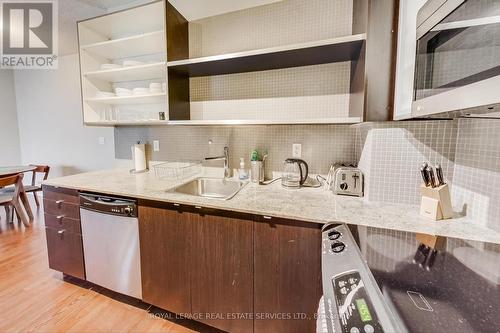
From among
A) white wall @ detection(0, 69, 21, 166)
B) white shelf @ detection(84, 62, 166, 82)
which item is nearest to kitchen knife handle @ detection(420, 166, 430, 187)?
white shelf @ detection(84, 62, 166, 82)

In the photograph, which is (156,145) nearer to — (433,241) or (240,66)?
(240,66)

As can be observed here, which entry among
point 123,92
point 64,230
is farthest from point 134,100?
point 64,230

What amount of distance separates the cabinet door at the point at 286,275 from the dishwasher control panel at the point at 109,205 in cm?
85

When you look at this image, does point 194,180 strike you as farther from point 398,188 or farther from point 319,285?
point 398,188

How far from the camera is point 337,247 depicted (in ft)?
2.77

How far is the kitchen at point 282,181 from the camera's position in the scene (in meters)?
0.65

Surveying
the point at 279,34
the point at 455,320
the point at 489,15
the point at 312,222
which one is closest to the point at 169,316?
the point at 312,222

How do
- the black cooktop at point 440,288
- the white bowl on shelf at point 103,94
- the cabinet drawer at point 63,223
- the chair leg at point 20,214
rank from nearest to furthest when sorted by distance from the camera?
the black cooktop at point 440,288 < the cabinet drawer at point 63,223 < the white bowl on shelf at point 103,94 < the chair leg at point 20,214

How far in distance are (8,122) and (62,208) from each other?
152 inches

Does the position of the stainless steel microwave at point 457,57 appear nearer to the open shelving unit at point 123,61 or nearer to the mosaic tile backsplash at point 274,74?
the mosaic tile backsplash at point 274,74

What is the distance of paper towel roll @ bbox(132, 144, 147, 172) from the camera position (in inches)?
85.4

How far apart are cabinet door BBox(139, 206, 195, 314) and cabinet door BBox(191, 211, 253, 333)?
68 mm

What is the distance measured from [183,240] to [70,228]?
1035mm

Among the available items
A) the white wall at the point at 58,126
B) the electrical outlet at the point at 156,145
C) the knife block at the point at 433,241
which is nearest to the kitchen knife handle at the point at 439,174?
the knife block at the point at 433,241
